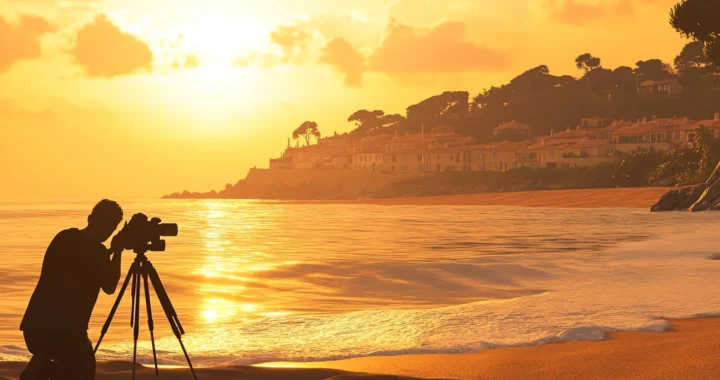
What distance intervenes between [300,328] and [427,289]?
533cm

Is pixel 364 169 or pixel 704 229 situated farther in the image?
pixel 364 169

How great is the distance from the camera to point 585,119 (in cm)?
17000

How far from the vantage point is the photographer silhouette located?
5961mm

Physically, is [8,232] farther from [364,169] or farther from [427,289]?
[364,169]

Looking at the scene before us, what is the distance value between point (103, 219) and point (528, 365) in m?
5.20

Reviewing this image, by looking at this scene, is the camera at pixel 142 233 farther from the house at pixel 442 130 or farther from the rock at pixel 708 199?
the house at pixel 442 130

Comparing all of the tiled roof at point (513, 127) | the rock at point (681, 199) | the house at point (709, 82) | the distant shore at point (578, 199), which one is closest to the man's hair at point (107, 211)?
the rock at point (681, 199)

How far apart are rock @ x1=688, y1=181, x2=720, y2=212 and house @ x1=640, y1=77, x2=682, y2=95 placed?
141804mm

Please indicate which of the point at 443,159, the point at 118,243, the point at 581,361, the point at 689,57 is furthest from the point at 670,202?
the point at 689,57

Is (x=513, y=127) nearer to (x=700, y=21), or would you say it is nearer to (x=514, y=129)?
(x=514, y=129)

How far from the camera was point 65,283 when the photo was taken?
19.7 feet

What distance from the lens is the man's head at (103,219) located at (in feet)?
20.2

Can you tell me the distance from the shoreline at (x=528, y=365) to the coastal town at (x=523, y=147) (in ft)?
334

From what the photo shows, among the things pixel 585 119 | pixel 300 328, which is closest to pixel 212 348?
pixel 300 328
